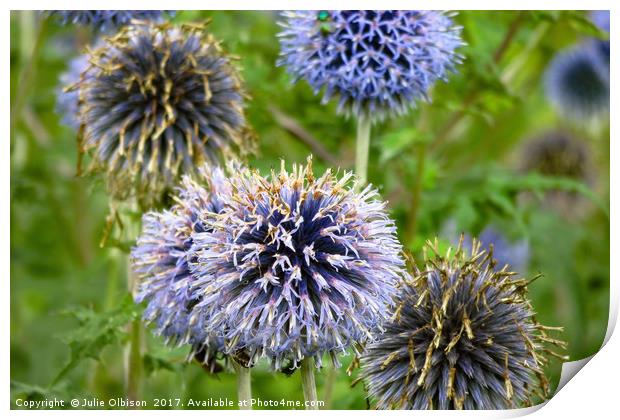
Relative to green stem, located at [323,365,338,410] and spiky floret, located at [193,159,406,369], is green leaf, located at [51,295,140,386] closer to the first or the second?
spiky floret, located at [193,159,406,369]

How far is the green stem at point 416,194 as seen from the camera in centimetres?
271

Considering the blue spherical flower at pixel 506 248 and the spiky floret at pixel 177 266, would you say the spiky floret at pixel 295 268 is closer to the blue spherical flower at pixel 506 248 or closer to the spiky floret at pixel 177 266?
the spiky floret at pixel 177 266

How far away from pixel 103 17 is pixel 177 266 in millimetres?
966

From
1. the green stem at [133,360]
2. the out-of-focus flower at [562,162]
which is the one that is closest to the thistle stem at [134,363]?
the green stem at [133,360]

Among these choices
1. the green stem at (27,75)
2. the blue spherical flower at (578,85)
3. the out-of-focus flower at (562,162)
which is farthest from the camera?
→ the out-of-focus flower at (562,162)

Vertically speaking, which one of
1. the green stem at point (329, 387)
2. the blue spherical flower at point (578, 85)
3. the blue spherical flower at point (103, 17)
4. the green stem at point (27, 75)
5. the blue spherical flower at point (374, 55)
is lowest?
the green stem at point (329, 387)

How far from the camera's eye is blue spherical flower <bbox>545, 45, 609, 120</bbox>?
4.12 meters

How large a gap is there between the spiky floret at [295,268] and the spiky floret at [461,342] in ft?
0.36

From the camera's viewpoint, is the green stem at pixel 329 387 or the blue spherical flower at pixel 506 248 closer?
the green stem at pixel 329 387

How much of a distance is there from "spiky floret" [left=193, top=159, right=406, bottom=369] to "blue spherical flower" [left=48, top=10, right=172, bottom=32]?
38.2 inches
